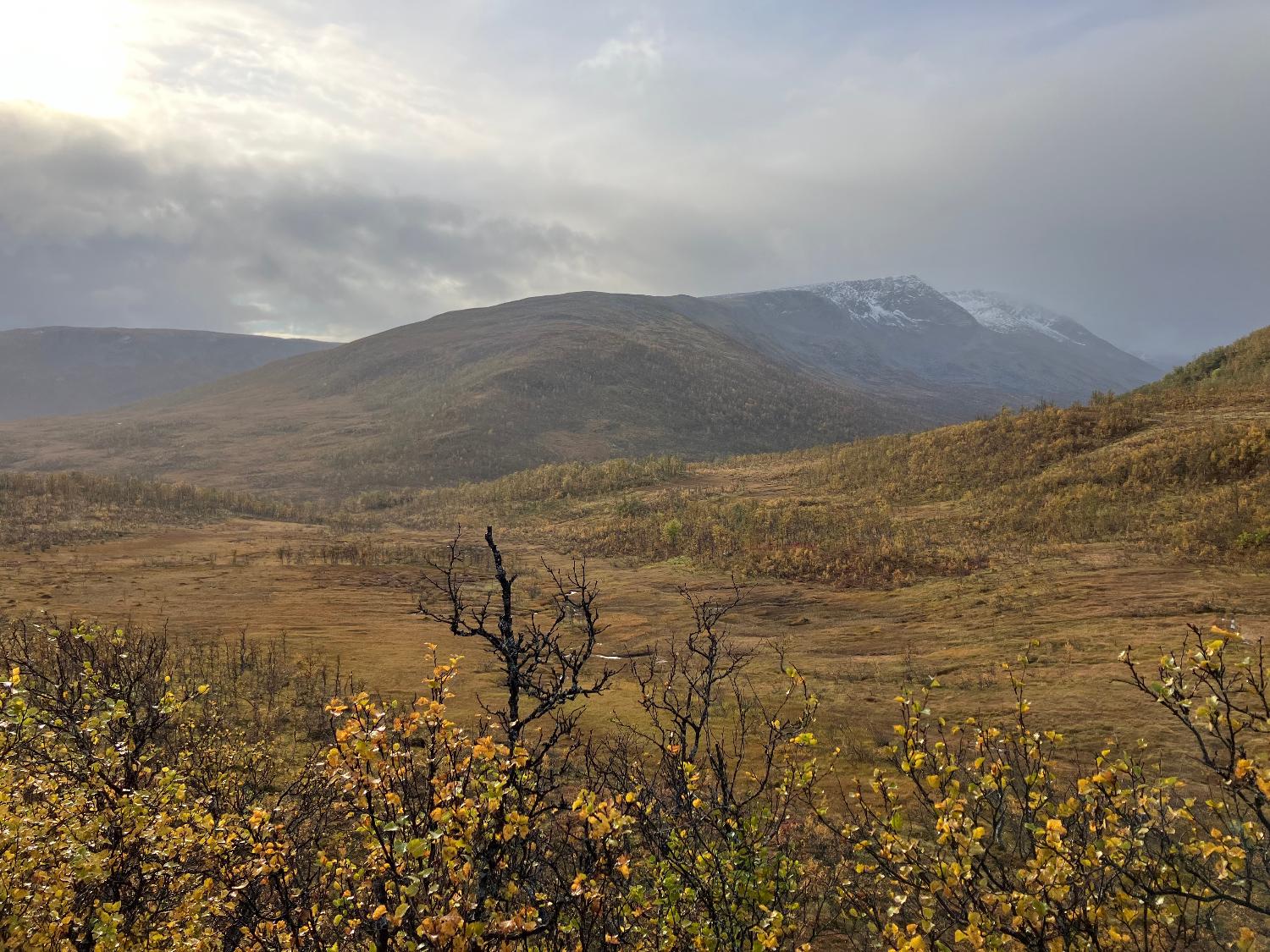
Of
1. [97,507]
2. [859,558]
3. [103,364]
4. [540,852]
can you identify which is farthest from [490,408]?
[103,364]

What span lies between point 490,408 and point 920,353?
14019cm

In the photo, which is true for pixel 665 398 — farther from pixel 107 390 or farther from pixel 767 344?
pixel 107 390

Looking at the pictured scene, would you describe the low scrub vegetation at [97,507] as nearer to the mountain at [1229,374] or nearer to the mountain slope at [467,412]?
the mountain slope at [467,412]

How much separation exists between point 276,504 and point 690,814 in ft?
116

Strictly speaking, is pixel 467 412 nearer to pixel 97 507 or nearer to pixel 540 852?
pixel 97 507

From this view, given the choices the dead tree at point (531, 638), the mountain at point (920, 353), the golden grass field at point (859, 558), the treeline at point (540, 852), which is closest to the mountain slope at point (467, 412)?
the golden grass field at point (859, 558)

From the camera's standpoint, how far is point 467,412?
6638 centimetres

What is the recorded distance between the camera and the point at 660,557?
71.2 ft

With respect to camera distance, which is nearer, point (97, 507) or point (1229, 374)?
point (97, 507)

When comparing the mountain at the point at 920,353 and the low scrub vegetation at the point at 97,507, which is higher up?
the mountain at the point at 920,353

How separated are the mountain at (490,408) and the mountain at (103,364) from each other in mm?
45766

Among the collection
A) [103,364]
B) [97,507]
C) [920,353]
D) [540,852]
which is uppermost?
[920,353]

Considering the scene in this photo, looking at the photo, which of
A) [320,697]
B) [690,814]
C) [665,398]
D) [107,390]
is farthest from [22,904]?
[107,390]

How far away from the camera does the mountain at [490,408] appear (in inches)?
2202
